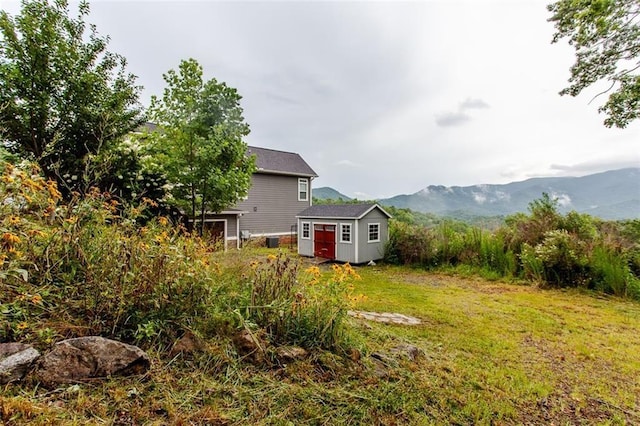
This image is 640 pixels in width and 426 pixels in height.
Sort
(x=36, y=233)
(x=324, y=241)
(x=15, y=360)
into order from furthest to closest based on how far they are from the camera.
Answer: (x=324, y=241) → (x=36, y=233) → (x=15, y=360)

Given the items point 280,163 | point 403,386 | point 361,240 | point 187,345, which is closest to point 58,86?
point 187,345

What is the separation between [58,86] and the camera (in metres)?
5.19

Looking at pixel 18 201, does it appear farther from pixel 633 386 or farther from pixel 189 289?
pixel 633 386

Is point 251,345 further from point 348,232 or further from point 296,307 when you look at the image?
point 348,232

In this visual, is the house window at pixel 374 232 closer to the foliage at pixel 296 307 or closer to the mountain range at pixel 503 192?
the foliage at pixel 296 307

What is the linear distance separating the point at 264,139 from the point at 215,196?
398 inches

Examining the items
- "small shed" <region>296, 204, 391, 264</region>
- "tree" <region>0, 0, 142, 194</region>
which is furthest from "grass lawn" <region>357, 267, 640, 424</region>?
"tree" <region>0, 0, 142, 194</region>

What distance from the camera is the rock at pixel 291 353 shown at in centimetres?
229

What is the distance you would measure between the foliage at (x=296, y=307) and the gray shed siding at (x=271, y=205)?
13187mm

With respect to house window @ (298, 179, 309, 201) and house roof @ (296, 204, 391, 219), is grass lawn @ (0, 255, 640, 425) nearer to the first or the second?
house roof @ (296, 204, 391, 219)

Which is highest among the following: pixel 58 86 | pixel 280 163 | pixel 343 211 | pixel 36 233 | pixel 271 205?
pixel 280 163

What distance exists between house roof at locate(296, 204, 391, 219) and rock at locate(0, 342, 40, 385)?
1027cm

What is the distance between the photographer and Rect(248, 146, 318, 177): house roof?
54.2 feet

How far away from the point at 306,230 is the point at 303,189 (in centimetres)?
571
